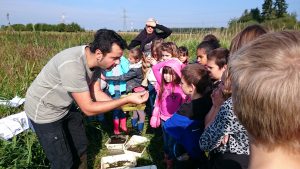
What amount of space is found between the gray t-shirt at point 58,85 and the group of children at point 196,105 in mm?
1020

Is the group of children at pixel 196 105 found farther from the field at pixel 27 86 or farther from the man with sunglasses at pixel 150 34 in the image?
the man with sunglasses at pixel 150 34

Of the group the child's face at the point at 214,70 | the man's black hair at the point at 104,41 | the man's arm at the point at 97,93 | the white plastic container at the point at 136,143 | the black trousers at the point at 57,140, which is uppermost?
the man's black hair at the point at 104,41

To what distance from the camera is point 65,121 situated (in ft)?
10.9

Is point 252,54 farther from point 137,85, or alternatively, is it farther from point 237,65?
point 137,85

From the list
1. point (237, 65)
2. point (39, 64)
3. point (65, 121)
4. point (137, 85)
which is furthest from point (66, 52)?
point (39, 64)

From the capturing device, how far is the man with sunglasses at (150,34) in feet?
21.2

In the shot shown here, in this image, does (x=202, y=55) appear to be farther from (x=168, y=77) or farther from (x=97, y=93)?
(x=97, y=93)

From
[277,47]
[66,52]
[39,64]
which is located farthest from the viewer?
[39,64]

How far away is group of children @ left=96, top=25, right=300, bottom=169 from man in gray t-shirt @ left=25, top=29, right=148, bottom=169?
0.51 metres

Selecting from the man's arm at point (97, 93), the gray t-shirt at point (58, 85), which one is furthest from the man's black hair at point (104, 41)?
the man's arm at point (97, 93)

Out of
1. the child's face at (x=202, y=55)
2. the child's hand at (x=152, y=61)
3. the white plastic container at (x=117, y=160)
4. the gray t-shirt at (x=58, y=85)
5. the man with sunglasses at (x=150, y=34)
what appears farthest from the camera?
the man with sunglasses at (x=150, y=34)

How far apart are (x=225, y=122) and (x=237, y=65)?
1.22 meters

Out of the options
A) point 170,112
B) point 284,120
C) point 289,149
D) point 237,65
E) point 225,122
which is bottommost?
point 170,112

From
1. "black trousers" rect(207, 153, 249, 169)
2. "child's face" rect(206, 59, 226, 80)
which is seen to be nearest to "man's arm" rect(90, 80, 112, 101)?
"child's face" rect(206, 59, 226, 80)
